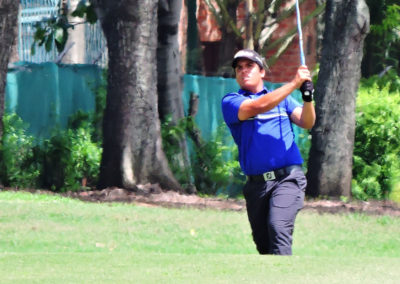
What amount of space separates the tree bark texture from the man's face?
7.05 m

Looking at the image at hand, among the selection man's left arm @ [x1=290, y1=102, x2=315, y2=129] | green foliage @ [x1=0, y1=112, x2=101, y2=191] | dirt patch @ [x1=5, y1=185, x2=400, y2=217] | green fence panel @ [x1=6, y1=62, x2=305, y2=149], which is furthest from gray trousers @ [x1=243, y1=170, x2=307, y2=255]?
green fence panel @ [x1=6, y1=62, x2=305, y2=149]

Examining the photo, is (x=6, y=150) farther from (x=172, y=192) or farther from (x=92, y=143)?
(x=172, y=192)

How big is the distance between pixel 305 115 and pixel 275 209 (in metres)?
0.70

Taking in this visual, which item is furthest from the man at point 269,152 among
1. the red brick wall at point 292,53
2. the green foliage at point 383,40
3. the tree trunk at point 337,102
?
the red brick wall at point 292,53

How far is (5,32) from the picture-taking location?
47.1 ft

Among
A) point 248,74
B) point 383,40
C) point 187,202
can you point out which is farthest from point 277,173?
point 383,40

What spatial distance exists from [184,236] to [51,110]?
18.2 feet

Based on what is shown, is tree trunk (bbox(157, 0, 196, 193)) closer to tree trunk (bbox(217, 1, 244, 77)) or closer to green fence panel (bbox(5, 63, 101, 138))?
green fence panel (bbox(5, 63, 101, 138))

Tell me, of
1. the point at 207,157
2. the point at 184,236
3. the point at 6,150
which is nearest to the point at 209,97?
the point at 207,157

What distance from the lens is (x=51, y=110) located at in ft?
52.7

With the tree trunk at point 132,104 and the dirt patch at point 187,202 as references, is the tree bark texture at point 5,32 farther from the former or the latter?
the dirt patch at point 187,202

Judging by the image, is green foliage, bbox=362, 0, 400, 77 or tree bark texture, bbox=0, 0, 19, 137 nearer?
tree bark texture, bbox=0, 0, 19, 137

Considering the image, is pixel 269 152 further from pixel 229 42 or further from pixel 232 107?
pixel 229 42

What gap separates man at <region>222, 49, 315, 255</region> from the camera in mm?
7586
